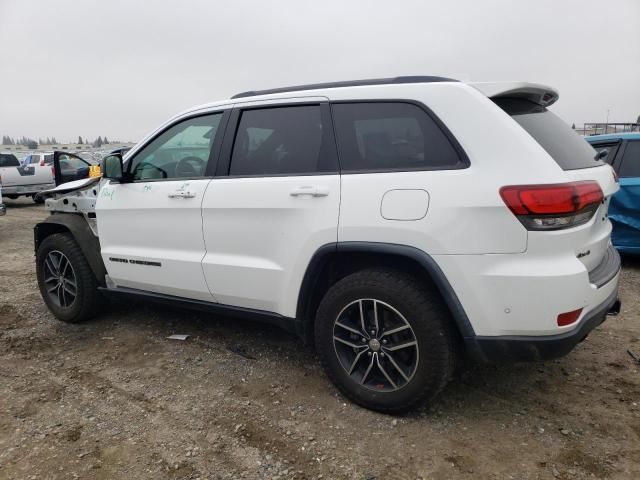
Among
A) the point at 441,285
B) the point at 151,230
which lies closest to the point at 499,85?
the point at 441,285

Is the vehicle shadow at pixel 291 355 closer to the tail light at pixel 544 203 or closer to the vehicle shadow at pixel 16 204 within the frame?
the tail light at pixel 544 203

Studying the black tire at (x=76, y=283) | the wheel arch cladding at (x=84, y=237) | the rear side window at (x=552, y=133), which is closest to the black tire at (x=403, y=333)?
the rear side window at (x=552, y=133)

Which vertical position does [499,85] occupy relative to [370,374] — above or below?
above

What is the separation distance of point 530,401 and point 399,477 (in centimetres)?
112

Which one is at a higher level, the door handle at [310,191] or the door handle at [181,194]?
the door handle at [310,191]

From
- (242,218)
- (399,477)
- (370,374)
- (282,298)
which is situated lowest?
(399,477)

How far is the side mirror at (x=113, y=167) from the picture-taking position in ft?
12.5

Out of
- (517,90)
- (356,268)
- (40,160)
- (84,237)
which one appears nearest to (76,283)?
(84,237)

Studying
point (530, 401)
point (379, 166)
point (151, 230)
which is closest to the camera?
point (379, 166)

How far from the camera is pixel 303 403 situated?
122 inches

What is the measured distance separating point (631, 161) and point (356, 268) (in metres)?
4.56

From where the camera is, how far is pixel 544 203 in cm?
235

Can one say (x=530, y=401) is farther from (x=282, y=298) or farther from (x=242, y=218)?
(x=242, y=218)

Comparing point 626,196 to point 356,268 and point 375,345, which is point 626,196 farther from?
point 375,345
